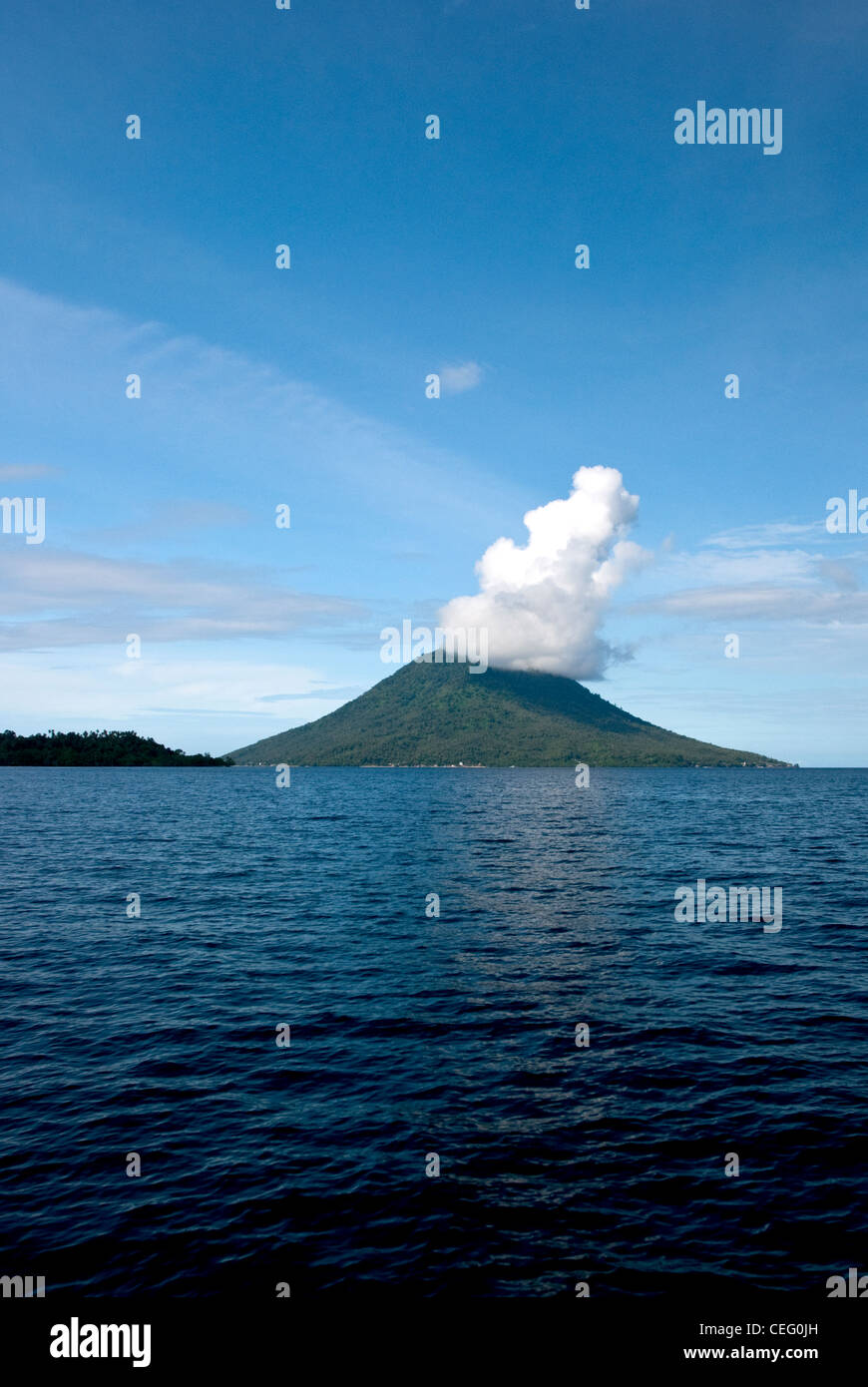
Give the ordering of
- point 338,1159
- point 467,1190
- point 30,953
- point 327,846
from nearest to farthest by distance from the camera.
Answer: point 467,1190, point 338,1159, point 30,953, point 327,846

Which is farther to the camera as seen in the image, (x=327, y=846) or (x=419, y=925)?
(x=327, y=846)

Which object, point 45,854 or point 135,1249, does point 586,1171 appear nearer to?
point 135,1249

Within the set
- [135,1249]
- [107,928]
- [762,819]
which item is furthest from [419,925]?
[762,819]

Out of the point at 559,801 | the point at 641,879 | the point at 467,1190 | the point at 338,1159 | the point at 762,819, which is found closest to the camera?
the point at 467,1190

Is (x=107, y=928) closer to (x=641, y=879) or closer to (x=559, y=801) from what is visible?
(x=641, y=879)

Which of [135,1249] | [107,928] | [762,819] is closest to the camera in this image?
[135,1249]

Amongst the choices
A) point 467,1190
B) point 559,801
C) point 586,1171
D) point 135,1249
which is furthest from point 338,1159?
point 559,801
